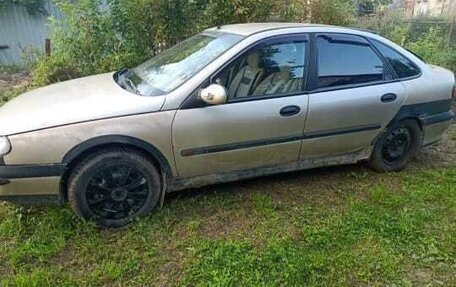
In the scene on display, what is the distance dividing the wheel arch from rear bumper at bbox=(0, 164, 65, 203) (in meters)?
0.07

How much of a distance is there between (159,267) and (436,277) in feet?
6.20

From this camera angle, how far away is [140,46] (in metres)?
5.82

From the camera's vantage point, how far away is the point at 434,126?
4.17 m

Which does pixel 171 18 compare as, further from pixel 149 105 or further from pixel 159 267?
pixel 159 267

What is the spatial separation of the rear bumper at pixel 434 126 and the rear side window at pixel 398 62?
0.51 m

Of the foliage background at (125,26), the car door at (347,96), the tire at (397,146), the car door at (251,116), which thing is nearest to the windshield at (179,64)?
the car door at (251,116)

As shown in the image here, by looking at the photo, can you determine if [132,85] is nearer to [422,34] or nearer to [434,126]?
[434,126]

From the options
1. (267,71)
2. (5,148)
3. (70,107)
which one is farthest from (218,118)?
(5,148)

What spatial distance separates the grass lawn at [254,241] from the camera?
262 cm

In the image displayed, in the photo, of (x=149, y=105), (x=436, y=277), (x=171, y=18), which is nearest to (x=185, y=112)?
(x=149, y=105)

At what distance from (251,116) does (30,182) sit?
171cm

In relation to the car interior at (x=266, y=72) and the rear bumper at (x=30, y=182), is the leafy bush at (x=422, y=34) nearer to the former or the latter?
the car interior at (x=266, y=72)

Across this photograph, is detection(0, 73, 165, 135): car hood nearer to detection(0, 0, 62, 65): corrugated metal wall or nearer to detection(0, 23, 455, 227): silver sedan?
detection(0, 23, 455, 227): silver sedan

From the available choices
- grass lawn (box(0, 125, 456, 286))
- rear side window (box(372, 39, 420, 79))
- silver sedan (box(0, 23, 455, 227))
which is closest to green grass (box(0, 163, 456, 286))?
grass lawn (box(0, 125, 456, 286))
